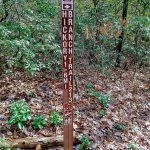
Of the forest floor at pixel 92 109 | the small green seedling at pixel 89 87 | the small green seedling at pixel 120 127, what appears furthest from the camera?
the small green seedling at pixel 89 87

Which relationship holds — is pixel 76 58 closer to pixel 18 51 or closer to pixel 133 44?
pixel 133 44

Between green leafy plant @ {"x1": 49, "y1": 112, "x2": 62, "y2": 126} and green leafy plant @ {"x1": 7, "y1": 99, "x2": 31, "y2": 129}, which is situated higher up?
green leafy plant @ {"x1": 7, "y1": 99, "x2": 31, "y2": 129}

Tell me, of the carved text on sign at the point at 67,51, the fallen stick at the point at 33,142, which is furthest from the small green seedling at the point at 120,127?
the carved text on sign at the point at 67,51

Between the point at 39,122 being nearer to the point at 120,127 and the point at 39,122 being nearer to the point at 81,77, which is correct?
the point at 120,127

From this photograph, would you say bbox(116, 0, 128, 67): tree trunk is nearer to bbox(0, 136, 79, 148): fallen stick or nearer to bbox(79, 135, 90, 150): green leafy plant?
bbox(79, 135, 90, 150): green leafy plant

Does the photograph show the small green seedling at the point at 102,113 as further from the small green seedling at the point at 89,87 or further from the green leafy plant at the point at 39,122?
the green leafy plant at the point at 39,122

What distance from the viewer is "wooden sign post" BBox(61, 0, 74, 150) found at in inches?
109

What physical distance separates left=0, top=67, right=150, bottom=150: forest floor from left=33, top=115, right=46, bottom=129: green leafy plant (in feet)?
0.25

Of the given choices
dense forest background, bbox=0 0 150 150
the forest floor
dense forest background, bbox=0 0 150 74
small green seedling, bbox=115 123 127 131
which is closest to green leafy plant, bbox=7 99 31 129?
dense forest background, bbox=0 0 150 150

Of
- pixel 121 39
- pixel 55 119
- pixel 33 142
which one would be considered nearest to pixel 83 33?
pixel 121 39

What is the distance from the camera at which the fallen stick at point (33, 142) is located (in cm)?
391

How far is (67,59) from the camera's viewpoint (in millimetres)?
2947

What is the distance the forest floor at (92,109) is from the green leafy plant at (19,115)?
0.12 meters

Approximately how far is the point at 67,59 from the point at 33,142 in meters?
1.80
